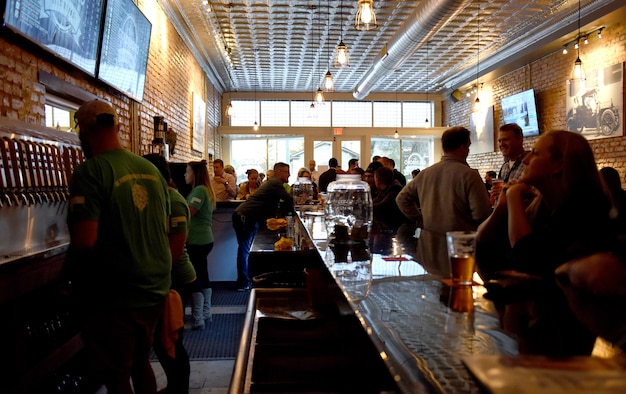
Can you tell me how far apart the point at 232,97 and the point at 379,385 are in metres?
15.0

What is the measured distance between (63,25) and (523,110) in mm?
9399

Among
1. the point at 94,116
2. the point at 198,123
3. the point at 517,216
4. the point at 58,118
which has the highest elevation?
the point at 198,123

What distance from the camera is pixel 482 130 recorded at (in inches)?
502

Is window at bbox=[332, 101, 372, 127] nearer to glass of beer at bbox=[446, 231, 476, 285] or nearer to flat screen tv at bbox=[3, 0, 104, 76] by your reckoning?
flat screen tv at bbox=[3, 0, 104, 76]

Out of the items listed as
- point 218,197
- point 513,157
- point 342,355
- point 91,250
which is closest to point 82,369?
point 91,250

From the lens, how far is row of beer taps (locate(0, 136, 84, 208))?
2.42 metres

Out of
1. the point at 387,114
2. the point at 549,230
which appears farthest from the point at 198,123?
the point at 549,230

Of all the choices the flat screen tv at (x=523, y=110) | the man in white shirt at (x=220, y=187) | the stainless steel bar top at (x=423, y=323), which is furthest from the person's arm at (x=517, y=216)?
the flat screen tv at (x=523, y=110)

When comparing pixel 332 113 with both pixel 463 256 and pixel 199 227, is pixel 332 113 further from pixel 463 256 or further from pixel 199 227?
pixel 463 256

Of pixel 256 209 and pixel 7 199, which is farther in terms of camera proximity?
pixel 256 209

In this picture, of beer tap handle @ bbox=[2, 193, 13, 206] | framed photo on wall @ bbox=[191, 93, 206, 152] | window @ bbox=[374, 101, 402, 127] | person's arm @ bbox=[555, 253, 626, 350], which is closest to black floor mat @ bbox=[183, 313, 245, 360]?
beer tap handle @ bbox=[2, 193, 13, 206]

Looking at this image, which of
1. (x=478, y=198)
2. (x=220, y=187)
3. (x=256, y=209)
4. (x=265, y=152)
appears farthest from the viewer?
(x=265, y=152)

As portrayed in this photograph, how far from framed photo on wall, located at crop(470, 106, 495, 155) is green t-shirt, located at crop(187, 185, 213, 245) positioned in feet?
30.3

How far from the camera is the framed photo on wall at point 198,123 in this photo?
32.8 ft
